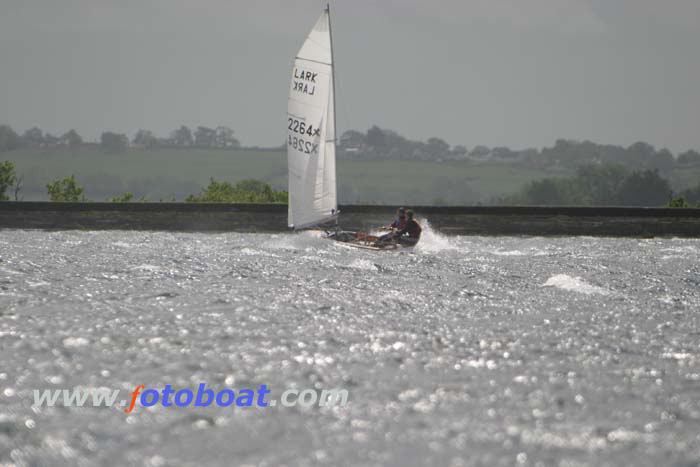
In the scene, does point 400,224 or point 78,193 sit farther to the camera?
point 78,193

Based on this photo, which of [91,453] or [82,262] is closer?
[91,453]

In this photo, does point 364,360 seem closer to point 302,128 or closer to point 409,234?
point 409,234

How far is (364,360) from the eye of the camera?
1080 centimetres

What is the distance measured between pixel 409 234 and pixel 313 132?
4.93 metres

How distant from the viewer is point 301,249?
1116 inches

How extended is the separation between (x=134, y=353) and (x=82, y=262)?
12403 millimetres

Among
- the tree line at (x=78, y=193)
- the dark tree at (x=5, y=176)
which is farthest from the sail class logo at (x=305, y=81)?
the dark tree at (x=5, y=176)

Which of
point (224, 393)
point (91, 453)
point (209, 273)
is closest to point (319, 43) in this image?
point (209, 273)

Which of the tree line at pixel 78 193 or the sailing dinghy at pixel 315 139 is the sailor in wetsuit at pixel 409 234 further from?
the tree line at pixel 78 193

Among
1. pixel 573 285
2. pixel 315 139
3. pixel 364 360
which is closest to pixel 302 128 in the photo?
pixel 315 139

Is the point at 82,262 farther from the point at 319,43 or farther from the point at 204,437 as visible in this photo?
the point at 204,437

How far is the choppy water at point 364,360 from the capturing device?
7488mm

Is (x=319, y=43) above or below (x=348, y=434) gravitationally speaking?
above

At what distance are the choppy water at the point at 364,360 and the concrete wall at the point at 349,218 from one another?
14.0 m
